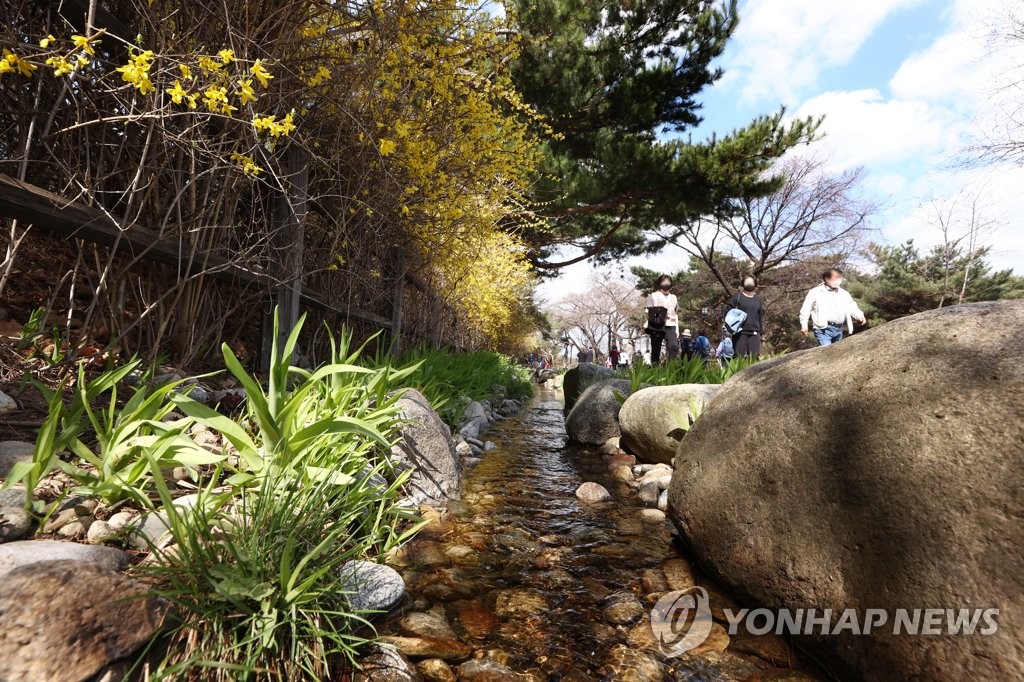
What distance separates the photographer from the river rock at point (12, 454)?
62.4 inches

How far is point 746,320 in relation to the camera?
269 inches

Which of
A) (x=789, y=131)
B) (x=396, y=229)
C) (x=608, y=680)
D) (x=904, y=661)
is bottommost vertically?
(x=608, y=680)

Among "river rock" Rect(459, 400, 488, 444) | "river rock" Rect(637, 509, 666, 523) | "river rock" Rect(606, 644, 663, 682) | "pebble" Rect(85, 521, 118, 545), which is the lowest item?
"river rock" Rect(606, 644, 663, 682)

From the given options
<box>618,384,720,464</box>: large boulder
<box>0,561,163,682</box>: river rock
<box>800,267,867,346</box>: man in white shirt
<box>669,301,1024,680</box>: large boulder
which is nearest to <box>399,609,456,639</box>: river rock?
<box>0,561,163,682</box>: river rock

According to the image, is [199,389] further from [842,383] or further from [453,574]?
[842,383]

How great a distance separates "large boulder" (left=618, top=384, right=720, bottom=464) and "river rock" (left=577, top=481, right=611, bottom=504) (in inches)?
36.7

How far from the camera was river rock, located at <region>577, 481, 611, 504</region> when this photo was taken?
10.5ft

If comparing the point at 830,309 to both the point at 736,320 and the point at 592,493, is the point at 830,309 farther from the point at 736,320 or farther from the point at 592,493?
the point at 592,493

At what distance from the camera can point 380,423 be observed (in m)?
2.21

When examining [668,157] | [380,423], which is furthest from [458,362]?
[668,157]

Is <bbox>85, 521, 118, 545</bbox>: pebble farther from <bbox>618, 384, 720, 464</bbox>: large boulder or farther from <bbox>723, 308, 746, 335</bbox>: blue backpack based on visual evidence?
<bbox>723, 308, 746, 335</bbox>: blue backpack

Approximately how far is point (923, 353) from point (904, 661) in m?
1.04

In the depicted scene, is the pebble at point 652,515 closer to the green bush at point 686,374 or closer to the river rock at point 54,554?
the green bush at point 686,374

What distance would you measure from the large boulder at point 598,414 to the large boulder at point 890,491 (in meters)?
3.13
